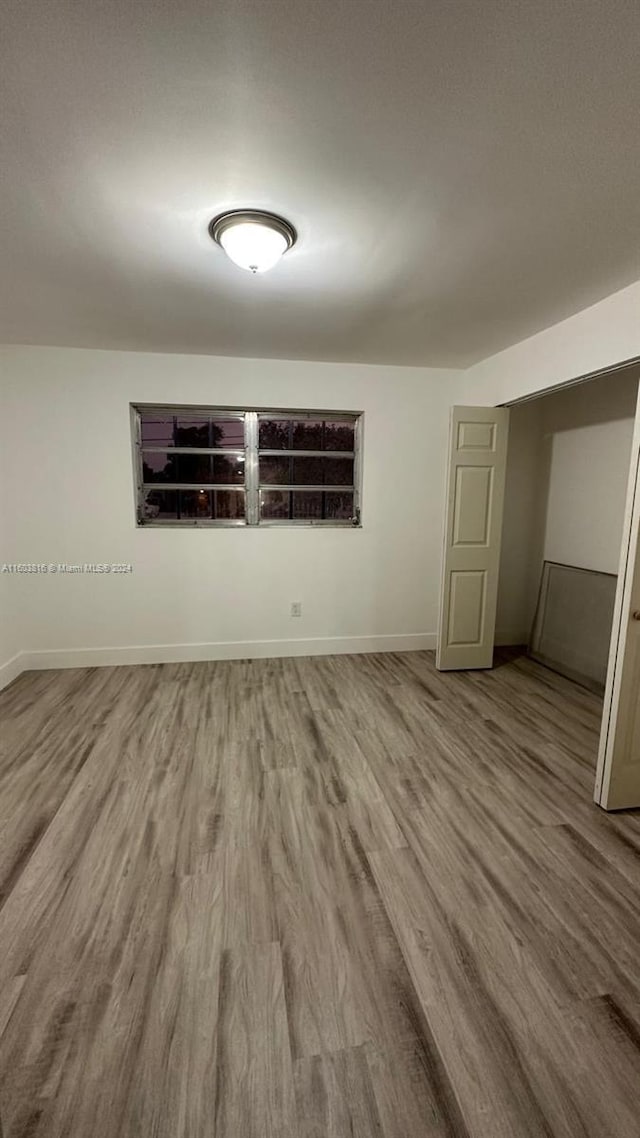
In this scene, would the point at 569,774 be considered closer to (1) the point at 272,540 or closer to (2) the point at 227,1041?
(2) the point at 227,1041

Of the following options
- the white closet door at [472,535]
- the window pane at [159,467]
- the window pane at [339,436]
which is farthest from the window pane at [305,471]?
the white closet door at [472,535]

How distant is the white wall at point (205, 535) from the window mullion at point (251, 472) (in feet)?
0.43

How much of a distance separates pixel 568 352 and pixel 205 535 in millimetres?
2894

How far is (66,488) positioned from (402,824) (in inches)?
133

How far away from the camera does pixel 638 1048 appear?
117 cm

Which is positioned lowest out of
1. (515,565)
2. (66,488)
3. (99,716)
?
(99,716)

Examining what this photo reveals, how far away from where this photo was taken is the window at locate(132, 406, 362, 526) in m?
3.70

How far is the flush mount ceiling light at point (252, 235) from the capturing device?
5.58ft

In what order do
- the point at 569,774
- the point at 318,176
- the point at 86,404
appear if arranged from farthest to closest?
the point at 86,404
the point at 569,774
the point at 318,176

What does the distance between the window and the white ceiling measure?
1279 mm

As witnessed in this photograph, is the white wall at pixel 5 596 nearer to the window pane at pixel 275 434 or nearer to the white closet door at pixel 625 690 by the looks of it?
the window pane at pixel 275 434

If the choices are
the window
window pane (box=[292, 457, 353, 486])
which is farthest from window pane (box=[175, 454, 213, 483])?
window pane (box=[292, 457, 353, 486])

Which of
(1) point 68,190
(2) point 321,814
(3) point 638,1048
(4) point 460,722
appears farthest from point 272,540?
(3) point 638,1048

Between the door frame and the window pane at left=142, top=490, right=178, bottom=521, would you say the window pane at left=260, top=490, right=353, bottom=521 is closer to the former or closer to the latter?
the window pane at left=142, top=490, right=178, bottom=521
